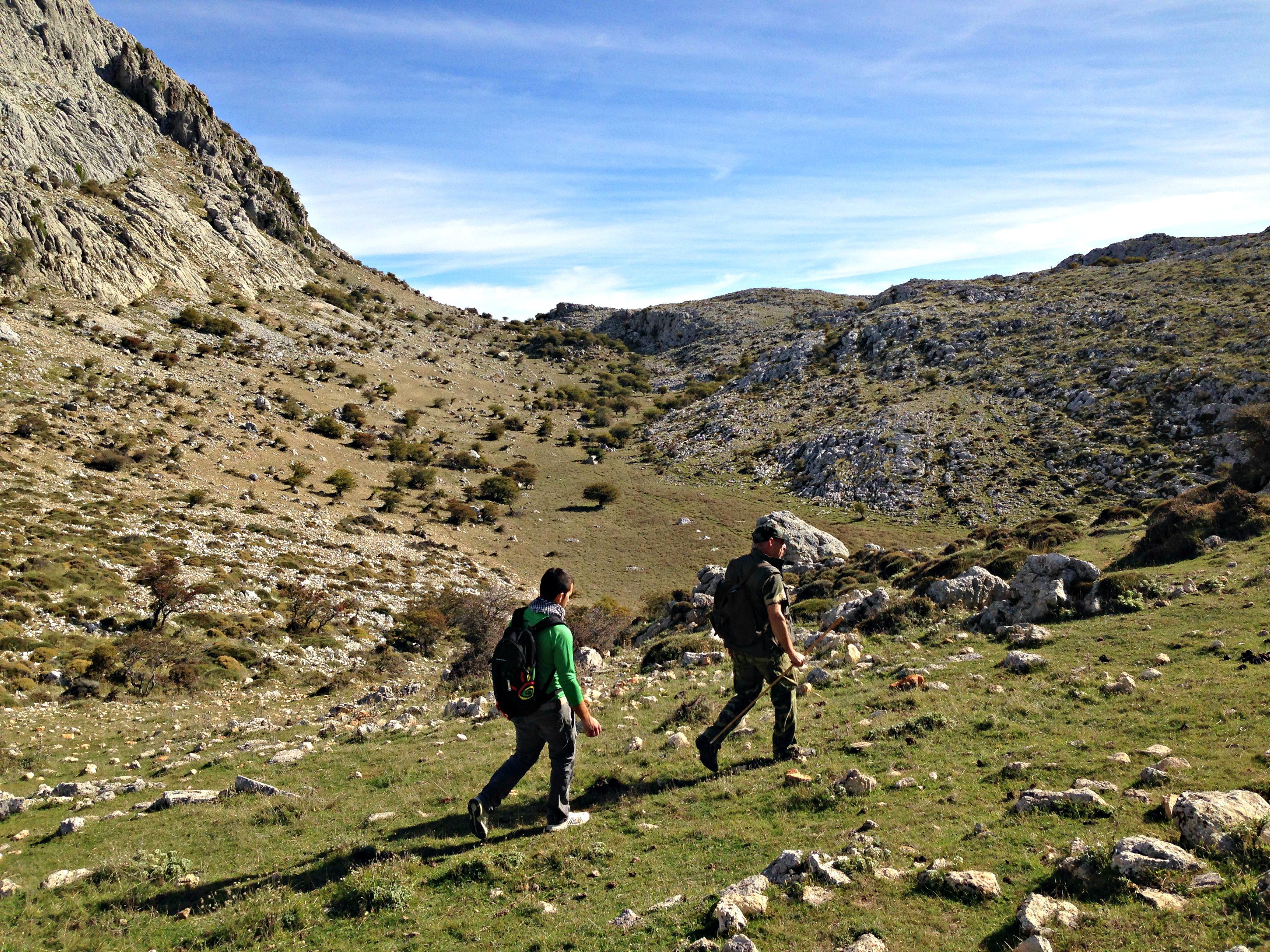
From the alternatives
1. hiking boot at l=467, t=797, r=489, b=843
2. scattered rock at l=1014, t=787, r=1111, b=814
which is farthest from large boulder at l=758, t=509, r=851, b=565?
hiking boot at l=467, t=797, r=489, b=843

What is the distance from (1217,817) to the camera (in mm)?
5141

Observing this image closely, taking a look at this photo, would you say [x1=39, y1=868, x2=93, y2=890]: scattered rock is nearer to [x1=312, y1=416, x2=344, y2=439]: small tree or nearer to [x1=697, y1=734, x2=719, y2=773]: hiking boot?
[x1=697, y1=734, x2=719, y2=773]: hiking boot

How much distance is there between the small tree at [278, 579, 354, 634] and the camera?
31.7 meters

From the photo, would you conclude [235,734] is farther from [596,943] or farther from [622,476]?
[622,476]

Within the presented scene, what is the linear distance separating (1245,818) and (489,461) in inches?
3175

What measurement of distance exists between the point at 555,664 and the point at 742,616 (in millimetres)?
2725

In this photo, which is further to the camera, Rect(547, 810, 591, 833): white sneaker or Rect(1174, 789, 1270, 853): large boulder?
Rect(547, 810, 591, 833): white sneaker

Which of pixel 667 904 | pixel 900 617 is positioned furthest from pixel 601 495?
pixel 667 904

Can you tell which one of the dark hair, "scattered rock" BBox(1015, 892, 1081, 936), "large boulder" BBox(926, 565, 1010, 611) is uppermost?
the dark hair

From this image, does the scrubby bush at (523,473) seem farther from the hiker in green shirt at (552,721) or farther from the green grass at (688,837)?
the hiker in green shirt at (552,721)

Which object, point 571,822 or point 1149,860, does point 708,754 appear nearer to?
point 571,822

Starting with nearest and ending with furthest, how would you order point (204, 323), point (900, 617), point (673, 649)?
point (900, 617) → point (673, 649) → point (204, 323)

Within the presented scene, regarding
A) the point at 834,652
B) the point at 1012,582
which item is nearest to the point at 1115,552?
the point at 1012,582

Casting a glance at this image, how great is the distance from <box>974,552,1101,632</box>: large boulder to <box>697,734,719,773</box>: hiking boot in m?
9.61
